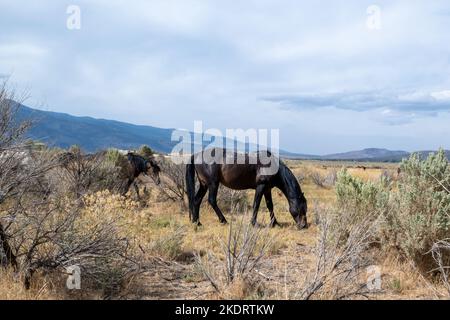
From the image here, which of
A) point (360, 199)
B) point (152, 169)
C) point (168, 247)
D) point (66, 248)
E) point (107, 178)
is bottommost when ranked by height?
point (168, 247)

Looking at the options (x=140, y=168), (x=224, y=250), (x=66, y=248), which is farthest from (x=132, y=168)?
(x=224, y=250)

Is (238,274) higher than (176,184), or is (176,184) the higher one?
(176,184)

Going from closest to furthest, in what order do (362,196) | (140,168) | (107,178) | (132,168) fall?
(362,196), (107,178), (132,168), (140,168)

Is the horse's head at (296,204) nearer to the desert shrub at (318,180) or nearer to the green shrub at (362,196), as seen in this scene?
the green shrub at (362,196)

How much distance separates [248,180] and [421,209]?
4.80 m

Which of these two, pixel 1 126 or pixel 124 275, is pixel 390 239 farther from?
pixel 1 126

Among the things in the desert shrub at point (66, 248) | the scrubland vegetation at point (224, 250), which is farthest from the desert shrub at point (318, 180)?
the desert shrub at point (66, 248)

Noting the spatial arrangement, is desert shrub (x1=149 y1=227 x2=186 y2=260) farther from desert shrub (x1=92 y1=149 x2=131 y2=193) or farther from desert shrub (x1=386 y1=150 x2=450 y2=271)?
desert shrub (x1=92 y1=149 x2=131 y2=193)

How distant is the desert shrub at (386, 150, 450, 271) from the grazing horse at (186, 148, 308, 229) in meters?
3.13

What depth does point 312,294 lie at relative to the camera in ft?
14.8

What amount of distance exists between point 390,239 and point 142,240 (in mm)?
3789

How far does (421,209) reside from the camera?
20.1 feet

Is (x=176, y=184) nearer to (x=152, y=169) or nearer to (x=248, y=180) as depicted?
(x=152, y=169)

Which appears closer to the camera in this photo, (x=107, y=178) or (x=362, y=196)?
(x=362, y=196)
